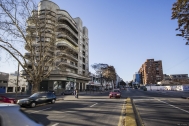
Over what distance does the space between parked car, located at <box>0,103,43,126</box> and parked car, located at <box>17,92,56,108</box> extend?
13.0 metres

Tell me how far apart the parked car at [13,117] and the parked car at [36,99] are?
13.0m

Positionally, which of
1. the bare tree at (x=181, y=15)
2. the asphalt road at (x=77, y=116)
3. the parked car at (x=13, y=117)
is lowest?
the asphalt road at (x=77, y=116)

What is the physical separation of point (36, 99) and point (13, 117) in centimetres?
1406

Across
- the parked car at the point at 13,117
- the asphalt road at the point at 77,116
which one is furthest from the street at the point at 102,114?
the parked car at the point at 13,117

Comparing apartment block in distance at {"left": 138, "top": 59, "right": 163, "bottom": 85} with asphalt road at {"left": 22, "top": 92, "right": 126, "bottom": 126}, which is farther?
apartment block in distance at {"left": 138, "top": 59, "right": 163, "bottom": 85}

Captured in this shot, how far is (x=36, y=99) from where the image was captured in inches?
617

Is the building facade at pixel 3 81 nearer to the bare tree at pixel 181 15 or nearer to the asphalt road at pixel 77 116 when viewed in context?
the asphalt road at pixel 77 116

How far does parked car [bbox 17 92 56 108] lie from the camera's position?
47.6 feet

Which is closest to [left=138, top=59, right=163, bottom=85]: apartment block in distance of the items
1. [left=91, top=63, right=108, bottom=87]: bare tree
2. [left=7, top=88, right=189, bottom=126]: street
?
[left=91, top=63, right=108, bottom=87]: bare tree

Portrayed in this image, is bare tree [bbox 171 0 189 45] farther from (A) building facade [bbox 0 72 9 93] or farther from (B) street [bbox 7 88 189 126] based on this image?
(A) building facade [bbox 0 72 9 93]

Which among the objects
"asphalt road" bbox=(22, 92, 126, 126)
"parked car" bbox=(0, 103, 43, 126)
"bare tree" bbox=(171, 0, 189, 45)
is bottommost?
"asphalt road" bbox=(22, 92, 126, 126)

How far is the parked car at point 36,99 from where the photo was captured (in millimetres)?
14523

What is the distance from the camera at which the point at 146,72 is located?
473 ft

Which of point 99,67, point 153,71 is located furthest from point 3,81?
point 153,71
